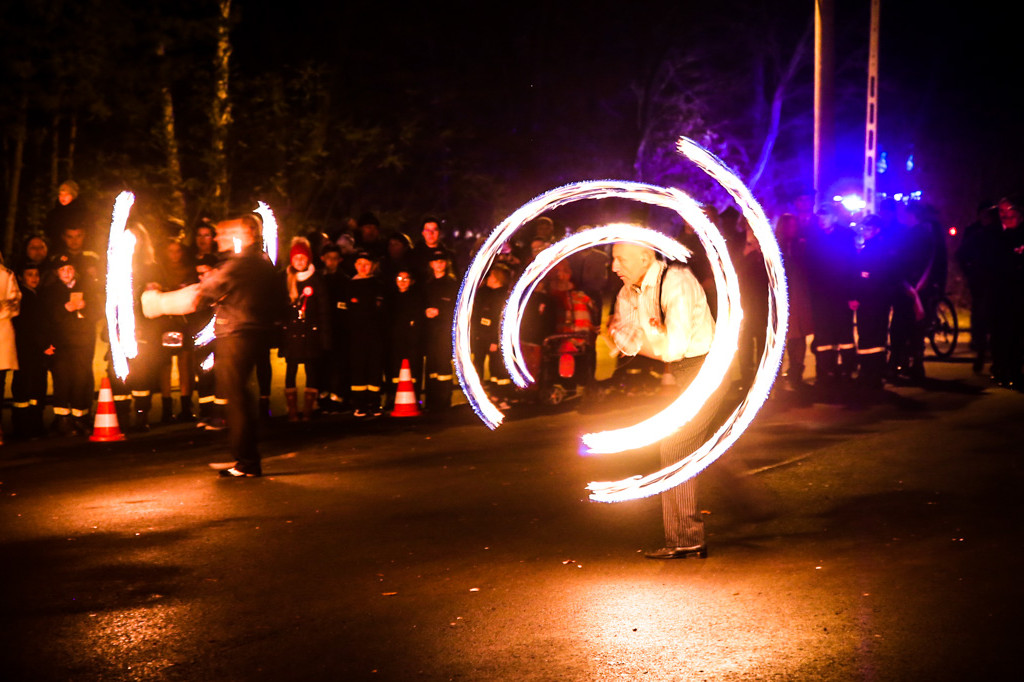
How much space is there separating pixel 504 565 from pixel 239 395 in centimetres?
382

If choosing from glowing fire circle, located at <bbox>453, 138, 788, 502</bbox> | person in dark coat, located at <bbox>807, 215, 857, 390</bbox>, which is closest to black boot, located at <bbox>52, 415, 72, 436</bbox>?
glowing fire circle, located at <bbox>453, 138, 788, 502</bbox>

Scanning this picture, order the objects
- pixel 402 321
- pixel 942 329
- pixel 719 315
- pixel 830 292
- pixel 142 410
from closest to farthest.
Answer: pixel 719 315
pixel 142 410
pixel 402 321
pixel 830 292
pixel 942 329

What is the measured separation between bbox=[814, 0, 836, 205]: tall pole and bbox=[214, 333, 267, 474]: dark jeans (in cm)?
1014

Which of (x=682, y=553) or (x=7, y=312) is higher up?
(x=7, y=312)

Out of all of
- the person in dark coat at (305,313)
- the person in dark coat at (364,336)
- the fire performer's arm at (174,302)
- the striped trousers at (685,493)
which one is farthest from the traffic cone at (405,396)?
the striped trousers at (685,493)

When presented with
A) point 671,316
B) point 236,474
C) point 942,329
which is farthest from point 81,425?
point 942,329

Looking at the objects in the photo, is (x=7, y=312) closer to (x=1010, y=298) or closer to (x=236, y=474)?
(x=236, y=474)

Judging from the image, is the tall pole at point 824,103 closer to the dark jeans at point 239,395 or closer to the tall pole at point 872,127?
the tall pole at point 872,127

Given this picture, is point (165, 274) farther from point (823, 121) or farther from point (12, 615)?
point (823, 121)

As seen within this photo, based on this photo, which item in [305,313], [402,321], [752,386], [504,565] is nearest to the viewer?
[504,565]

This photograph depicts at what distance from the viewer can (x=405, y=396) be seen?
14.0 metres

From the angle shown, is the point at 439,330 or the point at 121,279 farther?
the point at 439,330

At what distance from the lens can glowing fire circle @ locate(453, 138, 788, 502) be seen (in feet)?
25.0

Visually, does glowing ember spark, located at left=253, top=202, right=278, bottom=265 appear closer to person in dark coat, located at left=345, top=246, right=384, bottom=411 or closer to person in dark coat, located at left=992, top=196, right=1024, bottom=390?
person in dark coat, located at left=345, top=246, right=384, bottom=411
